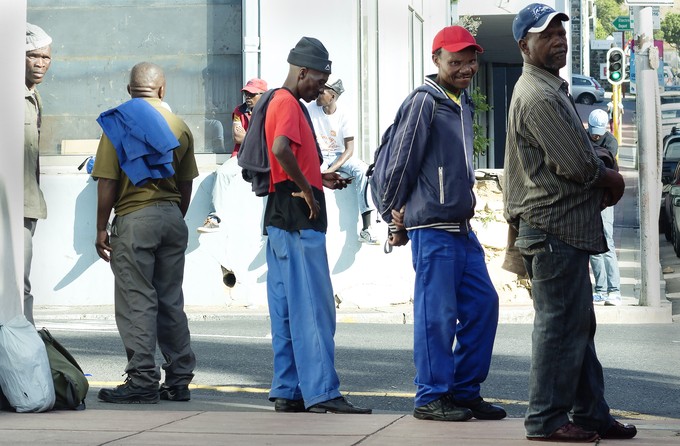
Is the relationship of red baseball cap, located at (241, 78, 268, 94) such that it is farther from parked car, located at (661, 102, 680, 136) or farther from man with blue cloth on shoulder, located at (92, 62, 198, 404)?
parked car, located at (661, 102, 680, 136)

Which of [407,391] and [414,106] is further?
[407,391]

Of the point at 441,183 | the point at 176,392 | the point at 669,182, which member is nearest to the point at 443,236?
the point at 441,183

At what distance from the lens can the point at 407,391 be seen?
325 inches

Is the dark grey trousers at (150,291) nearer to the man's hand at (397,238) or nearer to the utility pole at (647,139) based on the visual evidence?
the man's hand at (397,238)

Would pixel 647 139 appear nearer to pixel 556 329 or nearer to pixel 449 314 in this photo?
pixel 449 314

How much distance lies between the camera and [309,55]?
269 inches

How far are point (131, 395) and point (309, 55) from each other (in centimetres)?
218

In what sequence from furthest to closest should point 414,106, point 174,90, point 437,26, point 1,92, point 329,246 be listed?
1. point 437,26
2. point 174,90
3. point 329,246
4. point 1,92
5. point 414,106

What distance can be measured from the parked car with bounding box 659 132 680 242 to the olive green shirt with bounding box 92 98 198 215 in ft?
50.2

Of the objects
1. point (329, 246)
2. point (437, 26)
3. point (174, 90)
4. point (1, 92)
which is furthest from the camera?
point (437, 26)

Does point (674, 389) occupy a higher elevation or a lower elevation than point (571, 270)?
lower

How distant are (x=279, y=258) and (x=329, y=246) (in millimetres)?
7253

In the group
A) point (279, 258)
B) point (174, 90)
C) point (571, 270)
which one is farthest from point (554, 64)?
point (174, 90)

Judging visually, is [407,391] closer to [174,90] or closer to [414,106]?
[414,106]
